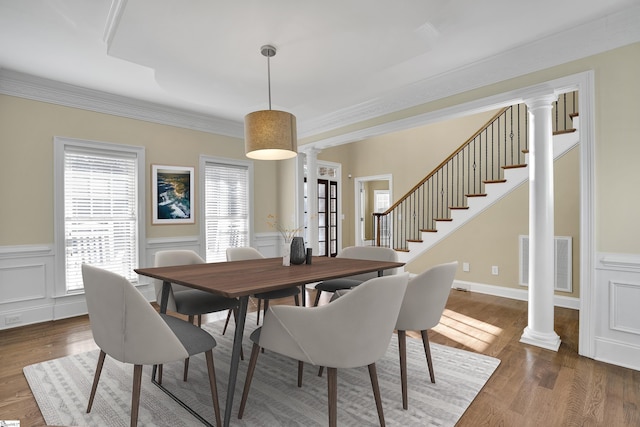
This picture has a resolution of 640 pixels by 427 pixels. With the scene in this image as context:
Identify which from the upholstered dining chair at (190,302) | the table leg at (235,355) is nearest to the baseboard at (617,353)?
the table leg at (235,355)

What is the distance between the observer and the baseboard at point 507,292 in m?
4.17

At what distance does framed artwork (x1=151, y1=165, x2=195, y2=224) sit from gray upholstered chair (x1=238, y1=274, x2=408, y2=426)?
137 inches

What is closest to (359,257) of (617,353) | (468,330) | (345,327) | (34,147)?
(468,330)

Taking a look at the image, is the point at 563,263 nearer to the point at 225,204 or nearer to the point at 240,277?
the point at 240,277

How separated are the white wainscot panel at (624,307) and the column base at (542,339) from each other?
45 cm

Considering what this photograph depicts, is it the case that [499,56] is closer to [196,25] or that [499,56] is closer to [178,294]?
[196,25]

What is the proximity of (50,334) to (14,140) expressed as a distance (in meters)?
2.04

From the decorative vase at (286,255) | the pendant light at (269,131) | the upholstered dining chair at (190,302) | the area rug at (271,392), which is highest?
the pendant light at (269,131)

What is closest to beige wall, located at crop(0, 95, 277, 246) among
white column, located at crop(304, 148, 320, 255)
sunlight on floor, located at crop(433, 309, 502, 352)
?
white column, located at crop(304, 148, 320, 255)

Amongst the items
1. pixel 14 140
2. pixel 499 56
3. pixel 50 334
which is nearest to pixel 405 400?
pixel 499 56

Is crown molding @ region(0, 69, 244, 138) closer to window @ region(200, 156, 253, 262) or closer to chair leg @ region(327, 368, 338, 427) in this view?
window @ region(200, 156, 253, 262)

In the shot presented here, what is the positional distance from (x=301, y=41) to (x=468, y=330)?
3.12m

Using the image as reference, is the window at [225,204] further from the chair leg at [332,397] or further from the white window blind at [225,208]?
the chair leg at [332,397]

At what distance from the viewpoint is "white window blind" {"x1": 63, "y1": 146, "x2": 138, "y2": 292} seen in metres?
3.87
